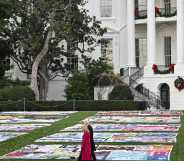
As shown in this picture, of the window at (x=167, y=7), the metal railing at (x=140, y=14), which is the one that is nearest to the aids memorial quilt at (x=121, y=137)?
the window at (x=167, y=7)

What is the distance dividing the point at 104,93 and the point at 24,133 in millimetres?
22091

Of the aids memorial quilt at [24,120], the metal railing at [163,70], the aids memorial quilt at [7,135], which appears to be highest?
the metal railing at [163,70]

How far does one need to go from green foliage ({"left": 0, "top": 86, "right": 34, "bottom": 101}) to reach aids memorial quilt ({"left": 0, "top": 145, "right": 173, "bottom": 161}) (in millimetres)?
22858

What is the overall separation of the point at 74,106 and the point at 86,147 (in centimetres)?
2682

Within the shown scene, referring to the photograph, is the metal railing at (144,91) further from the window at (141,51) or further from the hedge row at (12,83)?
the hedge row at (12,83)

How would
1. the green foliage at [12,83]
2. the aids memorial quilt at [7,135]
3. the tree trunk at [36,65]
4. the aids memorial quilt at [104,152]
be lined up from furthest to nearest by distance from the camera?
the green foliage at [12,83]
the tree trunk at [36,65]
the aids memorial quilt at [7,135]
the aids memorial quilt at [104,152]

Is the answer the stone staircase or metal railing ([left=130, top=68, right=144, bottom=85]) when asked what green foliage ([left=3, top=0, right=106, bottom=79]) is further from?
metal railing ([left=130, top=68, right=144, bottom=85])

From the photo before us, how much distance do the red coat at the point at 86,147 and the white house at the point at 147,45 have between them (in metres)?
30.6

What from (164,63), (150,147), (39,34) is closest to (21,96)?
(39,34)

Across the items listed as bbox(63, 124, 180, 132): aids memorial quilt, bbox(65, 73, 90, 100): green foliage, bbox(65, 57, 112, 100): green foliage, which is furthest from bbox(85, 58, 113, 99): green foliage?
bbox(63, 124, 180, 132): aids memorial quilt

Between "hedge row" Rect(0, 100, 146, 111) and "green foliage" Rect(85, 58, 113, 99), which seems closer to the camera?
"hedge row" Rect(0, 100, 146, 111)

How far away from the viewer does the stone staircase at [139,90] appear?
153 ft

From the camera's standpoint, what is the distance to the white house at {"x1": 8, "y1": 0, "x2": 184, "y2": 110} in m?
47.8

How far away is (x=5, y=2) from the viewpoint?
157 ft
